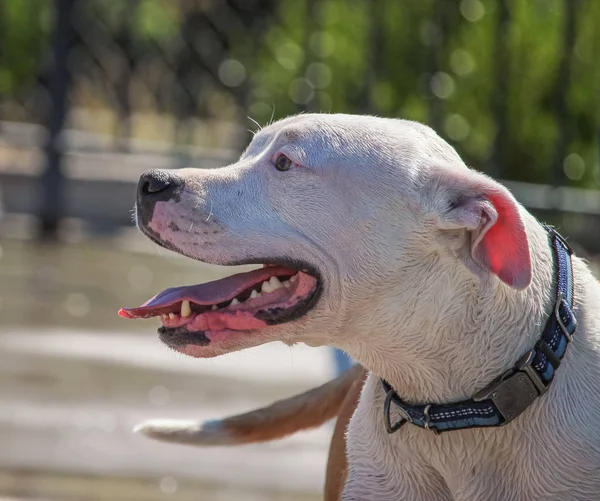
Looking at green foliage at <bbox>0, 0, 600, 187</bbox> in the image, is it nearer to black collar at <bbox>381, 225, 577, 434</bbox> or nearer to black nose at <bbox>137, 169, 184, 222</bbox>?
black collar at <bbox>381, 225, 577, 434</bbox>

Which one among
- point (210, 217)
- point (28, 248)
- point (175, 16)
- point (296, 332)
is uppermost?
point (210, 217)

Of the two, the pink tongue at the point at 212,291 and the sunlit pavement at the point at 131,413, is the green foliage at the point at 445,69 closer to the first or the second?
the sunlit pavement at the point at 131,413

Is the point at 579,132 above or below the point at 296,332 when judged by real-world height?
below

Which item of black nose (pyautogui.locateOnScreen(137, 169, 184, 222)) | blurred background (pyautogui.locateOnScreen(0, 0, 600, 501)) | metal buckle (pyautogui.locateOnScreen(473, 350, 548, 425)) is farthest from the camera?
blurred background (pyautogui.locateOnScreen(0, 0, 600, 501))

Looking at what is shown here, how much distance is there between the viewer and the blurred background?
21.5 feet

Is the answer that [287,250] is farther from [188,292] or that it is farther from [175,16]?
[175,16]

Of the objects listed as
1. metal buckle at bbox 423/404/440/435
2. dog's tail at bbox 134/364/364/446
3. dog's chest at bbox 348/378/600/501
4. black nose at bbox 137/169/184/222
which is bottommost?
dog's tail at bbox 134/364/364/446

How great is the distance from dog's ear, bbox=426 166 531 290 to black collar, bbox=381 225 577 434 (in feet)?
0.81

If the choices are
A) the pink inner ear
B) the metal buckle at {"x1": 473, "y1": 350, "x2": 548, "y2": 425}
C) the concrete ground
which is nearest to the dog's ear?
the pink inner ear

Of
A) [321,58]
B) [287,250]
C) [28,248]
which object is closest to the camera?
[287,250]

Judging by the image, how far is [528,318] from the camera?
347 centimetres

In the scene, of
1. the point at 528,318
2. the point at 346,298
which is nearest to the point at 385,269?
the point at 346,298

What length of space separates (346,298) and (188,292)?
41 centimetres

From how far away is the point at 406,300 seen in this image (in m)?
3.44
